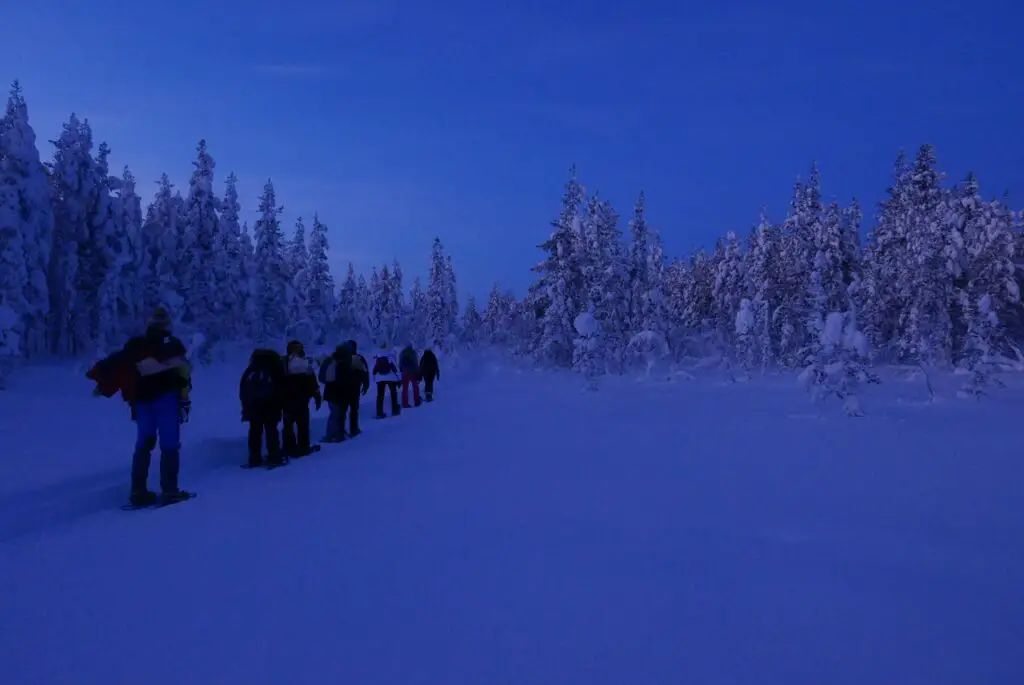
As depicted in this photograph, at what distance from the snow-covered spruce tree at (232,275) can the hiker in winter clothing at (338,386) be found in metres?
35.2

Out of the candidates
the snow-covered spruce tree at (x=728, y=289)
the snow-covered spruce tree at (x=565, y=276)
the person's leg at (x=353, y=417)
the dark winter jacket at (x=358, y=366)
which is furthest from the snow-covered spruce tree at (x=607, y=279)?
the person's leg at (x=353, y=417)

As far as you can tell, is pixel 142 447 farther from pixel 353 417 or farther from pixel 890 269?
pixel 890 269

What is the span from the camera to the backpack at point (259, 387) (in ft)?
27.7

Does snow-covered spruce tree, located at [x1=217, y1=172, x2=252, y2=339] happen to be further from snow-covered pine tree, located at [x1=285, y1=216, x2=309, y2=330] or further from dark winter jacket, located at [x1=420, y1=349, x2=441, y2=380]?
dark winter jacket, located at [x1=420, y1=349, x2=441, y2=380]

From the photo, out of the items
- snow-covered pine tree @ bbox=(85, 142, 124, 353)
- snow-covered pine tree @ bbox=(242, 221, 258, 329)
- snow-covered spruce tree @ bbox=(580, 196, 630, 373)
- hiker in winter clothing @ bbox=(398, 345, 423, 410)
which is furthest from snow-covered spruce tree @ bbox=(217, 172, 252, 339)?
hiker in winter clothing @ bbox=(398, 345, 423, 410)

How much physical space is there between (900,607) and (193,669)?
3.91m

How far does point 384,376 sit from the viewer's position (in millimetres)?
15719

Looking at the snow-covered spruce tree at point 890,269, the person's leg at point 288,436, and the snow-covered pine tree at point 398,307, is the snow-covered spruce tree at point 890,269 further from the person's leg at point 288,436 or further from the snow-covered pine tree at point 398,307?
the snow-covered pine tree at point 398,307

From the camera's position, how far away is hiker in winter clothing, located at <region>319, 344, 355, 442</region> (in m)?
11.3

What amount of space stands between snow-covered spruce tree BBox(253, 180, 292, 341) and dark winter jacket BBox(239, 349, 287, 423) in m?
42.4

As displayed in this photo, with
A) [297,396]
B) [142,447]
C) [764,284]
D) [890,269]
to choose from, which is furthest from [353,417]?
[890,269]

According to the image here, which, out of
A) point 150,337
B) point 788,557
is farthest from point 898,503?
point 150,337

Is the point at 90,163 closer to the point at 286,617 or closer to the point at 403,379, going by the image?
the point at 403,379

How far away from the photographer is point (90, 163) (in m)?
38.1
